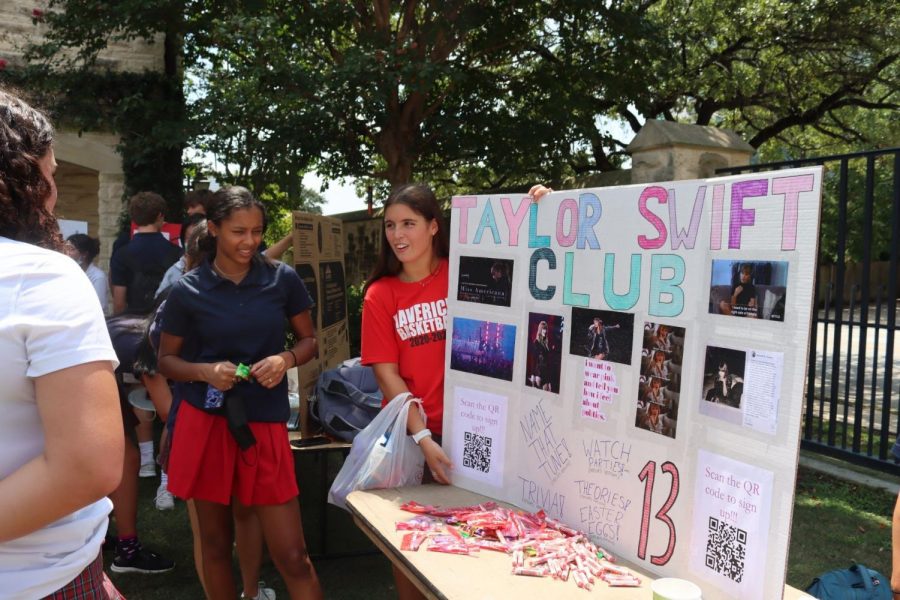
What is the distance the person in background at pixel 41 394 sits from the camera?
3.48ft

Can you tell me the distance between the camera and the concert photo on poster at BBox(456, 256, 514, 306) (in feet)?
7.09

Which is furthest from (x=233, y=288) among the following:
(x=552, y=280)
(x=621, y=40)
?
(x=621, y=40)

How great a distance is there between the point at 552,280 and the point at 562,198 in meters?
0.24

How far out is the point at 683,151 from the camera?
16.4 ft

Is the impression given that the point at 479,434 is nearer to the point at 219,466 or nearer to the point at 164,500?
the point at 219,466

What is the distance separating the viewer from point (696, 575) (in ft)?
5.21

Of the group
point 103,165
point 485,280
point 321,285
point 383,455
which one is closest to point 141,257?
point 321,285

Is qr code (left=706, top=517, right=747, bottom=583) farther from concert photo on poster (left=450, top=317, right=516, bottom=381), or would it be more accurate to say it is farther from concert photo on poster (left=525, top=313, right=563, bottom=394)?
concert photo on poster (left=450, top=317, right=516, bottom=381)

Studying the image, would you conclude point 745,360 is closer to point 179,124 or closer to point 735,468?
point 735,468

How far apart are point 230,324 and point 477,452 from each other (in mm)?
1047

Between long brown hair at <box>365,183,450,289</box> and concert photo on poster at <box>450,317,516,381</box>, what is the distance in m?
0.34

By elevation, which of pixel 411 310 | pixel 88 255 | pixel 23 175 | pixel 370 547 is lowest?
pixel 370 547

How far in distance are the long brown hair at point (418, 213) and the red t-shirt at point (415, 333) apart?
3.0 inches

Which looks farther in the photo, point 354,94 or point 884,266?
point 884,266
